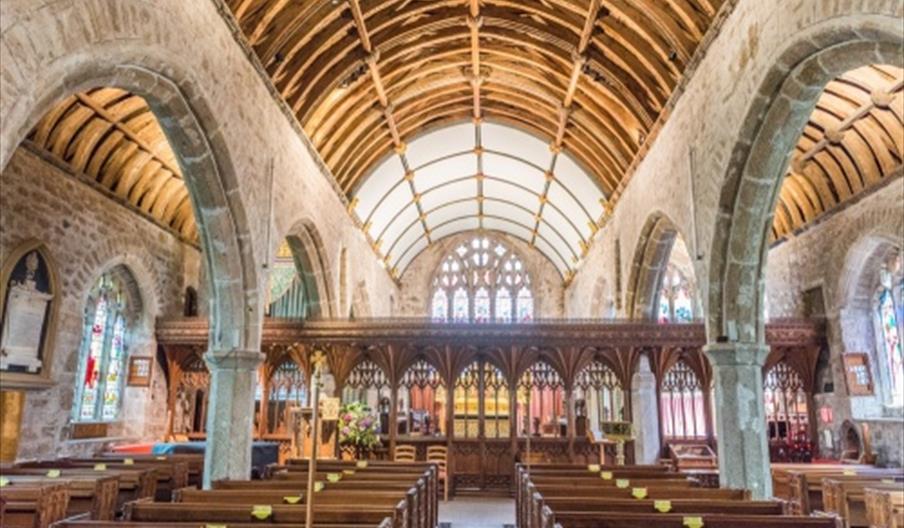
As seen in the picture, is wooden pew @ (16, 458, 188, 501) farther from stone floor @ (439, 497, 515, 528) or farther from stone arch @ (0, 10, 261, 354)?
stone floor @ (439, 497, 515, 528)

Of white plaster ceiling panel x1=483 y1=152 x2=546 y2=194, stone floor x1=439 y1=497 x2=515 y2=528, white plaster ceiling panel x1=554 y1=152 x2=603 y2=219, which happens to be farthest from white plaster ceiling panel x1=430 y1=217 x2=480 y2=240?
stone floor x1=439 y1=497 x2=515 y2=528

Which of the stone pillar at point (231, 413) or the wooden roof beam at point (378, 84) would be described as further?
the wooden roof beam at point (378, 84)

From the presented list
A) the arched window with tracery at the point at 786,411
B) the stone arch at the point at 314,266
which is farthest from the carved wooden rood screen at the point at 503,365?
the stone arch at the point at 314,266

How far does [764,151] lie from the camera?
20.5 ft

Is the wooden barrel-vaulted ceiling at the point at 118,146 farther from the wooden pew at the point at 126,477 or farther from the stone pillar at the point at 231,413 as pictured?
the wooden pew at the point at 126,477

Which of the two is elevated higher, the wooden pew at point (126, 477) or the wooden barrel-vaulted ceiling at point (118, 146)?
the wooden barrel-vaulted ceiling at point (118, 146)

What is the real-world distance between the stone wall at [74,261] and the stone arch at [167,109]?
7.06 ft

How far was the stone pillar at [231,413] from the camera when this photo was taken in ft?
23.6

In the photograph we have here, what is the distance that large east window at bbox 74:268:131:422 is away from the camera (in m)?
9.18

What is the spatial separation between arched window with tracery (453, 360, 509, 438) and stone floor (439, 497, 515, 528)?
1.21 meters

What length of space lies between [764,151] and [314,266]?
7291 millimetres

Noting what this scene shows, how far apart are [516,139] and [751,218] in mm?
7487

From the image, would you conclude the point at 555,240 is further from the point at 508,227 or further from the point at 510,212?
the point at 508,227

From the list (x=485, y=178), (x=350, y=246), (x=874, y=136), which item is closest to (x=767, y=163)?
(x=874, y=136)
